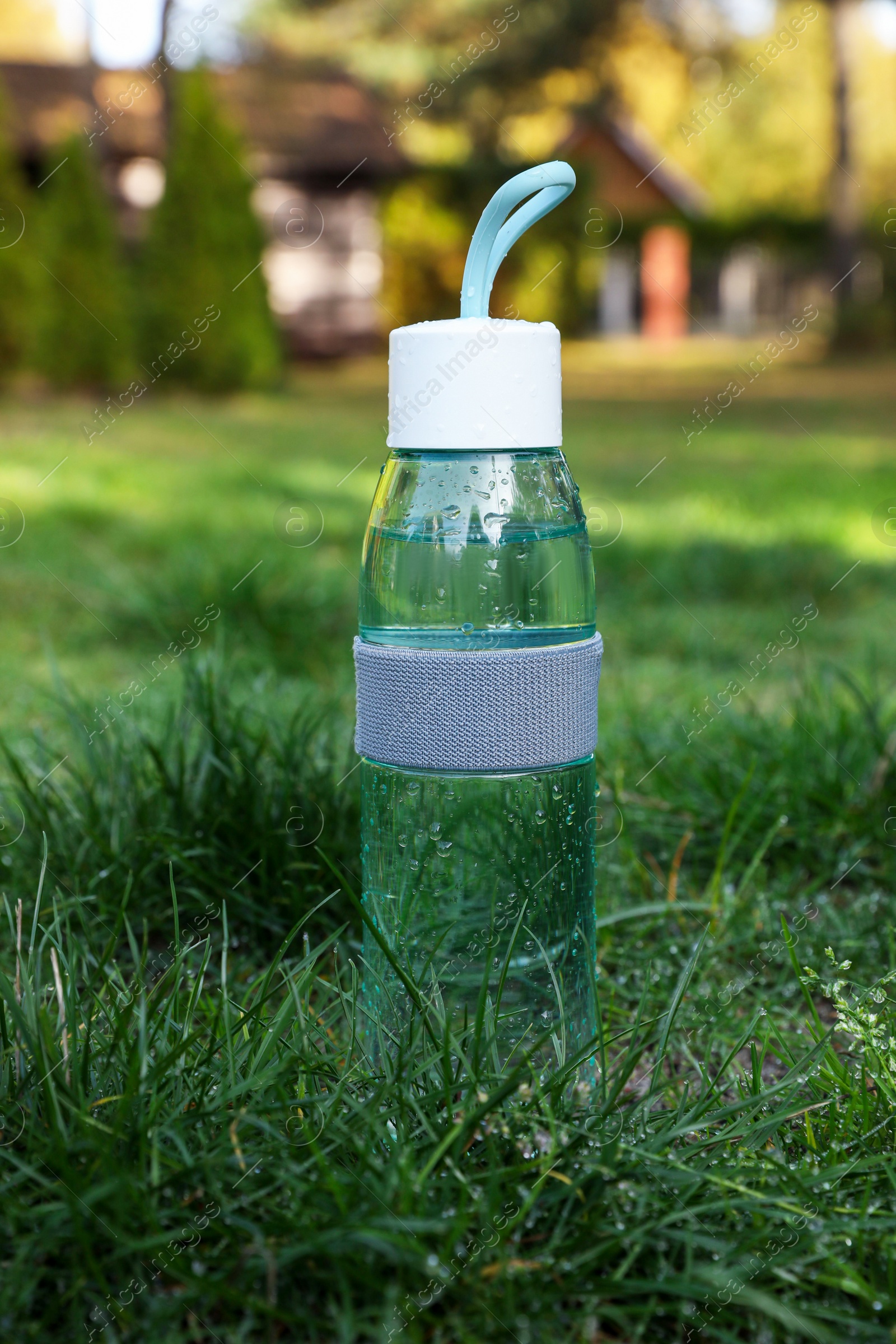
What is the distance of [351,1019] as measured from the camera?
67.0 inches

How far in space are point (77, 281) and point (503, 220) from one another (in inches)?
493

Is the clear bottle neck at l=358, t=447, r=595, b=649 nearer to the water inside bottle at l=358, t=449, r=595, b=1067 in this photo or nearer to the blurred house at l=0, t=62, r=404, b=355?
the water inside bottle at l=358, t=449, r=595, b=1067

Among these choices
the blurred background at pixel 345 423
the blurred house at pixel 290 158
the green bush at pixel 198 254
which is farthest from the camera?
the blurred house at pixel 290 158

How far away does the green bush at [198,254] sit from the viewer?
13758mm

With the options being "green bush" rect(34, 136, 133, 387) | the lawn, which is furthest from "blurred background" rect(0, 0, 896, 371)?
the lawn

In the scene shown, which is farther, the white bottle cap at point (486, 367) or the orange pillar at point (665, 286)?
the orange pillar at point (665, 286)

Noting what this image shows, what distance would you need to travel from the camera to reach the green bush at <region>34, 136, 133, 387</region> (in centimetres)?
1298

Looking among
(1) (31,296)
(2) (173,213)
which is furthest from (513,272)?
(1) (31,296)

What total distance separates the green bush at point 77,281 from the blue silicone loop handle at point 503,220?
12.4 m

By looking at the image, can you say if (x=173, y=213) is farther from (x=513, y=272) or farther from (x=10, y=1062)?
(x=10, y=1062)

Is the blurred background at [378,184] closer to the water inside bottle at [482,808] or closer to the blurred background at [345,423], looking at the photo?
the blurred background at [345,423]

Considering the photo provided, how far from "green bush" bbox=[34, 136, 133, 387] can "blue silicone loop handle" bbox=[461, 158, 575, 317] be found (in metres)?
12.4

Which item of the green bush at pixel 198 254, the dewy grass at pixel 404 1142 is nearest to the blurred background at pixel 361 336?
the green bush at pixel 198 254

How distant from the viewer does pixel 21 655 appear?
4180 mm
